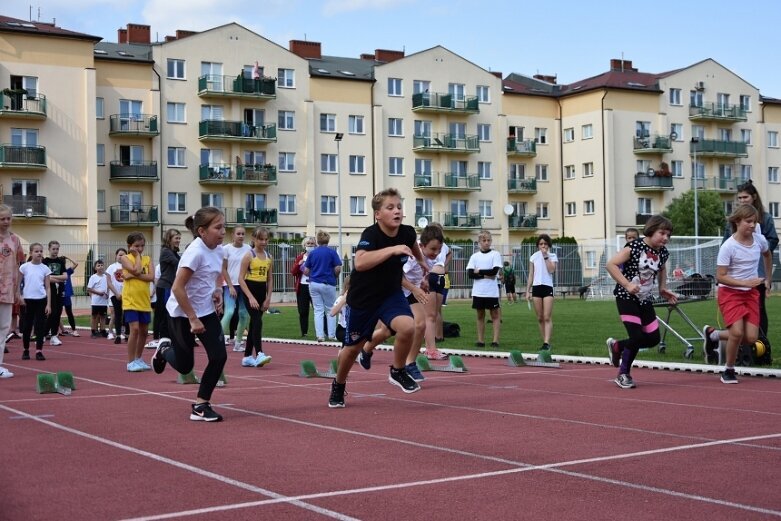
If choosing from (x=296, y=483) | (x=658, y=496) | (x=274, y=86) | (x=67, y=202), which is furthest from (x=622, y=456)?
(x=274, y=86)

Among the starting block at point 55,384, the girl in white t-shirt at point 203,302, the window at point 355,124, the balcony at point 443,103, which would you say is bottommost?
the starting block at point 55,384

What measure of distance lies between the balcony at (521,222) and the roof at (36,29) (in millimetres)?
33298

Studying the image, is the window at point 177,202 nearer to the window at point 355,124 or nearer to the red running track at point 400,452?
the window at point 355,124

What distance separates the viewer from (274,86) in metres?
69.6

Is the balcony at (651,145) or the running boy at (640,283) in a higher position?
the balcony at (651,145)

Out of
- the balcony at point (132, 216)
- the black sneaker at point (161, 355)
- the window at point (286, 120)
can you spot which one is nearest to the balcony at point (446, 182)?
the window at point (286, 120)

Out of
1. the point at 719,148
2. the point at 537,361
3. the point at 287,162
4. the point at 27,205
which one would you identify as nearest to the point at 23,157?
the point at 27,205

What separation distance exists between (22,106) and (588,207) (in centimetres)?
4253

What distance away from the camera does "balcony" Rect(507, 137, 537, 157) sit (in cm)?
7938

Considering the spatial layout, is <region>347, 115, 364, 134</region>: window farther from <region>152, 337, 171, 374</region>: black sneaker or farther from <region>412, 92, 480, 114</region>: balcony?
<region>152, 337, 171, 374</region>: black sneaker

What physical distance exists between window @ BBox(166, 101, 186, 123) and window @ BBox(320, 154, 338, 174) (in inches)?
394

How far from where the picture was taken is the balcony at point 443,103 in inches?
2953

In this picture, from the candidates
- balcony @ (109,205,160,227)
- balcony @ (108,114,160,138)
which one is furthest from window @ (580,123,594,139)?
balcony @ (109,205,160,227)

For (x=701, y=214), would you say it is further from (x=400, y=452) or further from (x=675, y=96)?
(x=400, y=452)
